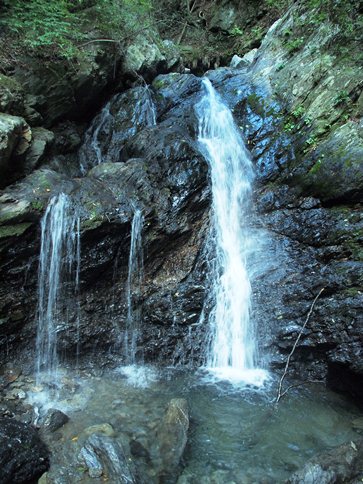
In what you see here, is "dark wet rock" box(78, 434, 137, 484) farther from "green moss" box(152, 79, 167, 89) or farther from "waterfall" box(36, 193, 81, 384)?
"green moss" box(152, 79, 167, 89)

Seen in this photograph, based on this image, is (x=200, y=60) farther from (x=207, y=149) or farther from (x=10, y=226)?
(x=10, y=226)

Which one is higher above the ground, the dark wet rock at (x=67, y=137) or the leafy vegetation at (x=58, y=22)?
the leafy vegetation at (x=58, y=22)

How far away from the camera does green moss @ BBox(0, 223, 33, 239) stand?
5.78 meters

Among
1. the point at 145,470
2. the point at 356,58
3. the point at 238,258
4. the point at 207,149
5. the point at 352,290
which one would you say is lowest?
the point at 145,470

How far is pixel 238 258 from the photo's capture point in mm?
7371

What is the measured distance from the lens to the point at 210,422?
4.93m

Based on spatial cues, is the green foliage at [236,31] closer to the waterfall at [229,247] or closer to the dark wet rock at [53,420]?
the waterfall at [229,247]

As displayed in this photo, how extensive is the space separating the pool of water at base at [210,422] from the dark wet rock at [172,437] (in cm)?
9

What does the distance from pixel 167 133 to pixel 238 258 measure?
3.41 metres

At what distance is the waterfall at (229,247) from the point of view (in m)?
6.39

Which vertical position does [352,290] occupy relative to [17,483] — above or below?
above

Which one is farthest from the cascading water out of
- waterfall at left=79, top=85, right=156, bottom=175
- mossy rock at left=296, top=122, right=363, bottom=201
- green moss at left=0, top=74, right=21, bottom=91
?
mossy rock at left=296, top=122, right=363, bottom=201

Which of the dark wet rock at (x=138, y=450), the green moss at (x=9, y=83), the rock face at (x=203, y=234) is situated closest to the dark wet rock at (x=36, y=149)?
the rock face at (x=203, y=234)

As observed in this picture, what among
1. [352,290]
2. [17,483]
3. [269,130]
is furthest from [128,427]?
A: [269,130]
